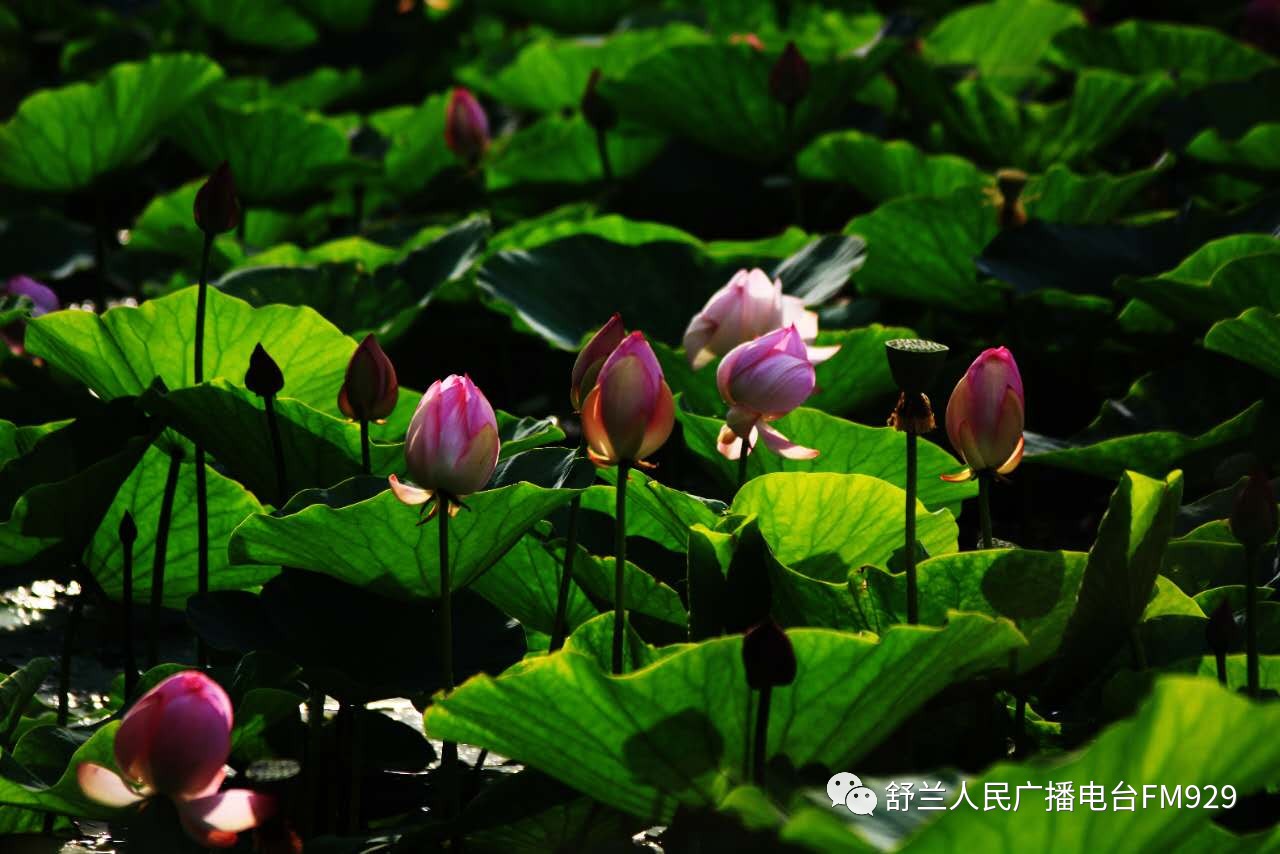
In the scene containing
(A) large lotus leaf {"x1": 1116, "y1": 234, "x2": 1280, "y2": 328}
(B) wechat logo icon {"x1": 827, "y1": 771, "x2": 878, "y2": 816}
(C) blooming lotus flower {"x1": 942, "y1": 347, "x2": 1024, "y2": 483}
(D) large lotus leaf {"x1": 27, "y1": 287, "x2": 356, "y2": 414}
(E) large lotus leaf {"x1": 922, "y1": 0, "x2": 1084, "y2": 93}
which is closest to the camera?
(B) wechat logo icon {"x1": 827, "y1": 771, "x2": 878, "y2": 816}

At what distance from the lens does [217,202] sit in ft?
4.47

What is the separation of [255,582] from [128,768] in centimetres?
52

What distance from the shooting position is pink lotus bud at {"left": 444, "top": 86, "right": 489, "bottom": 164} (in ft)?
7.84

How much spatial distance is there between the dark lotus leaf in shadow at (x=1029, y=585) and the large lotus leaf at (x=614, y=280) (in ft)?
2.75

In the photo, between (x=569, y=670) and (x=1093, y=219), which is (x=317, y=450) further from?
(x=1093, y=219)

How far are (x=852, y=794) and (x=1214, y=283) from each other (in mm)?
911

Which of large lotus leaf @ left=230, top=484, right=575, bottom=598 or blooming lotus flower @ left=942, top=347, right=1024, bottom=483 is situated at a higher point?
blooming lotus flower @ left=942, top=347, right=1024, bottom=483

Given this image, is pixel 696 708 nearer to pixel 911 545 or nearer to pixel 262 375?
pixel 911 545

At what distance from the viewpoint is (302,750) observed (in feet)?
3.87

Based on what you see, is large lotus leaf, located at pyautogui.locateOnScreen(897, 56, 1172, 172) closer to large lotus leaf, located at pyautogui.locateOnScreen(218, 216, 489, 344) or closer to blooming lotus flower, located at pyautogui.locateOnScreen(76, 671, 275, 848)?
large lotus leaf, located at pyautogui.locateOnScreen(218, 216, 489, 344)

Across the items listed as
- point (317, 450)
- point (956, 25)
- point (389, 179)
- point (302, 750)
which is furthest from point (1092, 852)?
point (956, 25)

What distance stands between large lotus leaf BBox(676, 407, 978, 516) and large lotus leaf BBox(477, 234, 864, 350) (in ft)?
1.51

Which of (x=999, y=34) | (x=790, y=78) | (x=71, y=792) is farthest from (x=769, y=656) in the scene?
(x=999, y=34)

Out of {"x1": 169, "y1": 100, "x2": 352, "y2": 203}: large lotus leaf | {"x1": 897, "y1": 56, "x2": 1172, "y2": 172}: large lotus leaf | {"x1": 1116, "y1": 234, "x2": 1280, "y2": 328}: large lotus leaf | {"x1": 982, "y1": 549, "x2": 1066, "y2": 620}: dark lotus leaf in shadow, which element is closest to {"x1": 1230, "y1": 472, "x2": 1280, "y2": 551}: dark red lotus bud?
{"x1": 982, "y1": 549, "x2": 1066, "y2": 620}: dark lotus leaf in shadow
